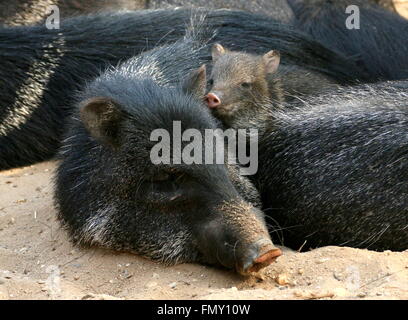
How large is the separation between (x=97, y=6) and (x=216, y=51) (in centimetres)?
253

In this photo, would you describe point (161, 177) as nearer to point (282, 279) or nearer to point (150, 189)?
point (150, 189)

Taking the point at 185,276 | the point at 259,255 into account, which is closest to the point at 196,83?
the point at 185,276

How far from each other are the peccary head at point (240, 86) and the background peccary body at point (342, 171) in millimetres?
309

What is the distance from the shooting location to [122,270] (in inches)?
162

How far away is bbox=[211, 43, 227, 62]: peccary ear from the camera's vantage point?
5230mm

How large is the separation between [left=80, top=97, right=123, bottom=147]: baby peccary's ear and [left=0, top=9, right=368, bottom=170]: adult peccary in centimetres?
173

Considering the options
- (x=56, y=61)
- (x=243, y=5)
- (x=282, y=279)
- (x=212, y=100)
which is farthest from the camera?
(x=243, y=5)

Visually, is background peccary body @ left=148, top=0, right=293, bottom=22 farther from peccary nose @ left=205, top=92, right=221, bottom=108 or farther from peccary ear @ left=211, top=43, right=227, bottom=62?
peccary nose @ left=205, top=92, right=221, bottom=108

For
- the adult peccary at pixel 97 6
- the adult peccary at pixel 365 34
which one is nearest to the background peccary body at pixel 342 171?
the adult peccary at pixel 365 34

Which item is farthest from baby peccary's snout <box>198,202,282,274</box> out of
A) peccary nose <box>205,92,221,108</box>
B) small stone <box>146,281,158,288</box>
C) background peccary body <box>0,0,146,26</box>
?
background peccary body <box>0,0,146,26</box>

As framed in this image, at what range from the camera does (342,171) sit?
4.18m

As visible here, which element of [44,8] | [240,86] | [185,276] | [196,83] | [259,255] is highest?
[196,83]

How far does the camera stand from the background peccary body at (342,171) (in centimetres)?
407
